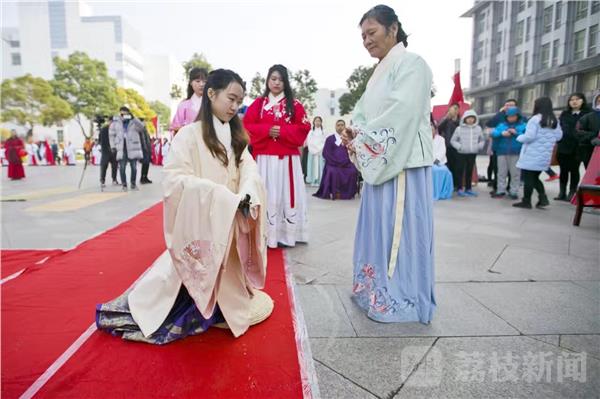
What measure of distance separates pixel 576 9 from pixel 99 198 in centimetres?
736

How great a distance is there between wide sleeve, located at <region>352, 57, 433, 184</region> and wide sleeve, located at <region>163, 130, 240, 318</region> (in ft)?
2.54

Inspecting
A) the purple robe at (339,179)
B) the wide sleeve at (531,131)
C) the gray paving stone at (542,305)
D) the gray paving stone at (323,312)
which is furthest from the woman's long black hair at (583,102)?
the gray paving stone at (323,312)

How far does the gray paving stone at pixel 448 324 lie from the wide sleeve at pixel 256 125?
1.78 meters

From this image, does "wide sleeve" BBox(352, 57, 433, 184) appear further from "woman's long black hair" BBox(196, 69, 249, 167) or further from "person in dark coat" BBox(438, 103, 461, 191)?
"person in dark coat" BBox(438, 103, 461, 191)

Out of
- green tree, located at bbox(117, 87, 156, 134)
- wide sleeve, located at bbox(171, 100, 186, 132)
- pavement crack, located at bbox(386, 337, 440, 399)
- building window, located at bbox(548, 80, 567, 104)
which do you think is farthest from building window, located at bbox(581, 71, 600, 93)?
green tree, located at bbox(117, 87, 156, 134)

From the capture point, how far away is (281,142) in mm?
3600

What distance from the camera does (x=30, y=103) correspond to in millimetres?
27156

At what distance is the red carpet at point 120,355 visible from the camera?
1.56 metres

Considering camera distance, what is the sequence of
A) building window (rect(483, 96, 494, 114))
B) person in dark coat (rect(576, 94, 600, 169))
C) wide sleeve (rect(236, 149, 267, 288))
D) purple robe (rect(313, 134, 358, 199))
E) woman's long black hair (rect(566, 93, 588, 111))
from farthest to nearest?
building window (rect(483, 96, 494, 114))
purple robe (rect(313, 134, 358, 199))
person in dark coat (rect(576, 94, 600, 169))
woman's long black hair (rect(566, 93, 588, 111))
wide sleeve (rect(236, 149, 267, 288))

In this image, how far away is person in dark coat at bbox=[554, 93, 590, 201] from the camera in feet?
19.1

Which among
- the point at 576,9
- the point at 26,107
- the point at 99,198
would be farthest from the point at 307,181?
the point at 26,107

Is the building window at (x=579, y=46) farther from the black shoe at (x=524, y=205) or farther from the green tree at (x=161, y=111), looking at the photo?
the green tree at (x=161, y=111)

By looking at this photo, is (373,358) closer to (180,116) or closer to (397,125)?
(397,125)

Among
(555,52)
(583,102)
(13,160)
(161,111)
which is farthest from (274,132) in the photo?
(161,111)
